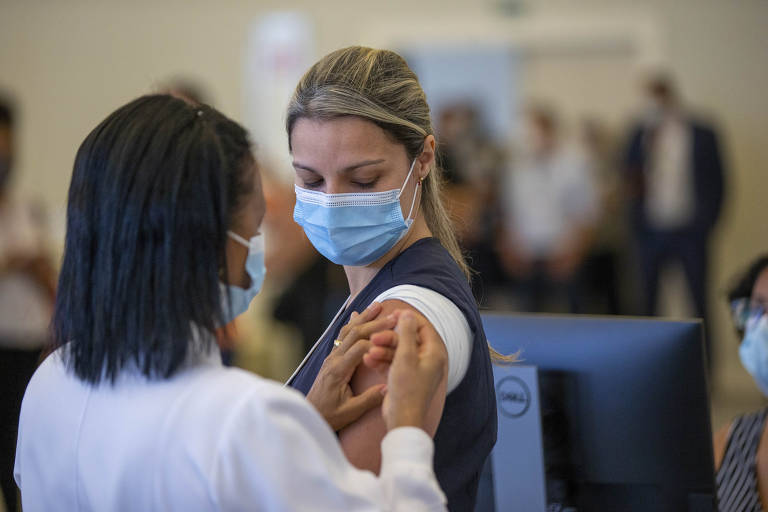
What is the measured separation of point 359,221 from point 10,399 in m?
1.72

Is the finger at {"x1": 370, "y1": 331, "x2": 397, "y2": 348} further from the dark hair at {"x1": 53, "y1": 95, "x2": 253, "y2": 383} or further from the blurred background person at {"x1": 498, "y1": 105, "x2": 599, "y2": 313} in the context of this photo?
the blurred background person at {"x1": 498, "y1": 105, "x2": 599, "y2": 313}

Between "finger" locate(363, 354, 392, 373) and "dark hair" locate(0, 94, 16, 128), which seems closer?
"finger" locate(363, 354, 392, 373)

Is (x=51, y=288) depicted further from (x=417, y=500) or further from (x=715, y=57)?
(x=715, y=57)

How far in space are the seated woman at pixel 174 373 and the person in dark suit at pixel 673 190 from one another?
5051 mm

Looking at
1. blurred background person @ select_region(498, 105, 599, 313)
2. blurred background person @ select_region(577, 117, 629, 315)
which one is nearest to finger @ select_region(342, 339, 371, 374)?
blurred background person @ select_region(498, 105, 599, 313)

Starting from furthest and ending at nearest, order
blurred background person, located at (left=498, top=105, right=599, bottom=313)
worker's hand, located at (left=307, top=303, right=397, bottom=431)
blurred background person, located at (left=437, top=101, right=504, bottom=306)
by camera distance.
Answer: blurred background person, located at (left=498, top=105, right=599, bottom=313) → blurred background person, located at (left=437, top=101, right=504, bottom=306) → worker's hand, located at (left=307, top=303, right=397, bottom=431)

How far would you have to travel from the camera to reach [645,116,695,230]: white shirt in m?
5.75

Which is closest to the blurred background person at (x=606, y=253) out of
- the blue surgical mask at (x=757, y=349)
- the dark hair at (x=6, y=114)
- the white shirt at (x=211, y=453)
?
the dark hair at (x=6, y=114)

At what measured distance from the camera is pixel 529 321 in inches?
59.2

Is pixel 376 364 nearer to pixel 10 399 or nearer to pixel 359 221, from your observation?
pixel 359 221

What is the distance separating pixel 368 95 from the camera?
1291 mm

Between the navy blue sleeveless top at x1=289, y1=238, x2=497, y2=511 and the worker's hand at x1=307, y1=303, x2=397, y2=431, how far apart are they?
3.6 inches

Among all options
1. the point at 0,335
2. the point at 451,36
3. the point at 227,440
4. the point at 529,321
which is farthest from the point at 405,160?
the point at 451,36

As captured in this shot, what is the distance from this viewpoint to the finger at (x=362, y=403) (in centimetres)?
114
